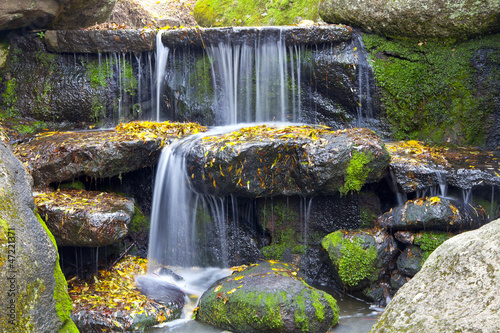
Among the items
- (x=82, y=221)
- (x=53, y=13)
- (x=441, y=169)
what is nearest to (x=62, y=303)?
(x=82, y=221)

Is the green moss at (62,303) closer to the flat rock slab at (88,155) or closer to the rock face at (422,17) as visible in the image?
the flat rock slab at (88,155)

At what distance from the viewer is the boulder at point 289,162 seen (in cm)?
559

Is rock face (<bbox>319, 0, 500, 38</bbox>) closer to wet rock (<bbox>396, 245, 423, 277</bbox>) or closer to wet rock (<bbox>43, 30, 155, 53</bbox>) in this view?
wet rock (<bbox>43, 30, 155, 53</bbox>)

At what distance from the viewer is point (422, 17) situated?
23.4 feet

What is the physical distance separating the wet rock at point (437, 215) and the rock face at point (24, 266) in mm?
4182

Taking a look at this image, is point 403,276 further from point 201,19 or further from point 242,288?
point 201,19

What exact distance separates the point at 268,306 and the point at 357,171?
2252 mm

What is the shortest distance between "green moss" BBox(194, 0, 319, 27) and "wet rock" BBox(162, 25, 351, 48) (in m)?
2.62


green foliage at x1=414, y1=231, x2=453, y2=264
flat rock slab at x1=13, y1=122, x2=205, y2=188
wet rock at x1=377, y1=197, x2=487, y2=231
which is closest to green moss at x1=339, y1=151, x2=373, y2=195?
wet rock at x1=377, y1=197, x2=487, y2=231

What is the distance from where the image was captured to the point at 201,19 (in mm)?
11758

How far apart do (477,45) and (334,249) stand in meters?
4.53

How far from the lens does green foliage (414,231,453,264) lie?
530 cm

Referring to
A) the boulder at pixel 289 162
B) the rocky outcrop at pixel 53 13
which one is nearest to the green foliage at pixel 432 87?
the boulder at pixel 289 162

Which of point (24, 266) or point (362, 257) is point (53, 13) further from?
point (362, 257)
